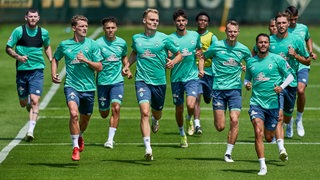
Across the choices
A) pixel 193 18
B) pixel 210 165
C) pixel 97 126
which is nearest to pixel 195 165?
pixel 210 165

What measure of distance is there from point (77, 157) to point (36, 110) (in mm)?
4582

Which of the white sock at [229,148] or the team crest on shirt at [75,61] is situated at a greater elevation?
the team crest on shirt at [75,61]

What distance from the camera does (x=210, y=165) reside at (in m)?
22.2

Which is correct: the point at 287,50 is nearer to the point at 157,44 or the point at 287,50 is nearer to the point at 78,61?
the point at 157,44

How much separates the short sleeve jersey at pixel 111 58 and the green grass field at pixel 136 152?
4.65 ft

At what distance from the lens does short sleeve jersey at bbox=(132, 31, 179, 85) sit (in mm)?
23531

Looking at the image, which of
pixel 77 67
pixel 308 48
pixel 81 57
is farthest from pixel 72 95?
pixel 308 48

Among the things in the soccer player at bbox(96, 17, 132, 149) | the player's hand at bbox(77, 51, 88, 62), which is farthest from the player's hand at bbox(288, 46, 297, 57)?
the player's hand at bbox(77, 51, 88, 62)

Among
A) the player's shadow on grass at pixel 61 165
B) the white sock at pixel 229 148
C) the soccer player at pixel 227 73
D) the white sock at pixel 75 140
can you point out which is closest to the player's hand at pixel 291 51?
the soccer player at pixel 227 73

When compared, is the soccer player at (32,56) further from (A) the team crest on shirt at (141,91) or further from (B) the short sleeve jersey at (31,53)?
(A) the team crest on shirt at (141,91)

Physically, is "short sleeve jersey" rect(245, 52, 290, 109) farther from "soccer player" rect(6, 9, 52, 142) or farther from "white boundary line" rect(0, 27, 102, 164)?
"soccer player" rect(6, 9, 52, 142)

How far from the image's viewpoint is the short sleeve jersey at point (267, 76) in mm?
21688

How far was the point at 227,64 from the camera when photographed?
2348 cm

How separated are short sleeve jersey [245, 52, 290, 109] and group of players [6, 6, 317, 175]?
0.7 inches
